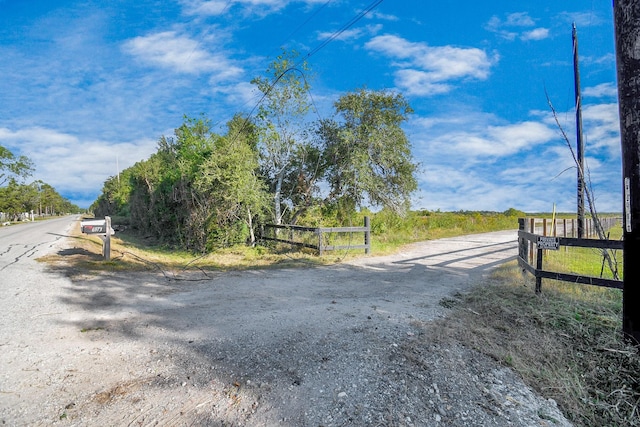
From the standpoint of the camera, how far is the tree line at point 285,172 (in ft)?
44.5

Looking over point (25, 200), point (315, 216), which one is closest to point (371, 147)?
point (315, 216)

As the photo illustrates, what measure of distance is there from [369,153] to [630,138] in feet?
37.4

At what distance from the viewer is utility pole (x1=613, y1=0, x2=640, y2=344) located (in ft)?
11.2

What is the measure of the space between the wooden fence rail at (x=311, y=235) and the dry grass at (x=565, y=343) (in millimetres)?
6175

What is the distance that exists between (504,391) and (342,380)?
4.76 ft

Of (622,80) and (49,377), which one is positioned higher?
(622,80)

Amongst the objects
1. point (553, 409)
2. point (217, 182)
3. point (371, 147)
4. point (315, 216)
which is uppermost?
point (371, 147)

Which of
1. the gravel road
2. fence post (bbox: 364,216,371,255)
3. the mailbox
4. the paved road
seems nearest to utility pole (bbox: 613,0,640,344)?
the gravel road

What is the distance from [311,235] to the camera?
1318cm

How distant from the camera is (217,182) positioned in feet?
43.6

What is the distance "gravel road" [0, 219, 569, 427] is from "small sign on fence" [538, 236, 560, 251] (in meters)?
1.97

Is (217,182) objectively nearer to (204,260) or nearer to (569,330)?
(204,260)

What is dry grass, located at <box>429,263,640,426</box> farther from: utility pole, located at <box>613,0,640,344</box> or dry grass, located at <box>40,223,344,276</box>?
dry grass, located at <box>40,223,344,276</box>

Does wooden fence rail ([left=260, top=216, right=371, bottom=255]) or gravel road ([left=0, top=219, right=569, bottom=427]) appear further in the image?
wooden fence rail ([left=260, top=216, right=371, bottom=255])
